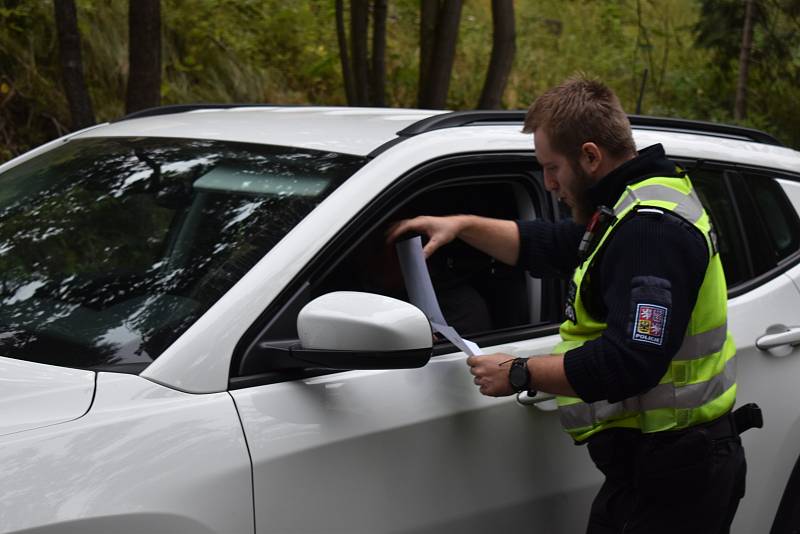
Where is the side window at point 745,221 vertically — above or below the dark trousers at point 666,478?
above

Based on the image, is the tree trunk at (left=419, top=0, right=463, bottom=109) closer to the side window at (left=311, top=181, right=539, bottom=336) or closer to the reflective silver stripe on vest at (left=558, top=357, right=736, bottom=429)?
the side window at (left=311, top=181, right=539, bottom=336)

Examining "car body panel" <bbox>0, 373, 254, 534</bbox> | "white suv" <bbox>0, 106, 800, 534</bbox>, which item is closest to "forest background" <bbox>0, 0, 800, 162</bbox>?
"white suv" <bbox>0, 106, 800, 534</bbox>

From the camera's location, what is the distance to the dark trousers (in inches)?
105

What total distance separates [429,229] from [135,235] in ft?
2.47

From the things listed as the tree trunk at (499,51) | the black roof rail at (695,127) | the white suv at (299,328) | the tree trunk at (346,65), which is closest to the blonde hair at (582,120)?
the white suv at (299,328)

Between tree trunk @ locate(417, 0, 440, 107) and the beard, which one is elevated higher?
the beard

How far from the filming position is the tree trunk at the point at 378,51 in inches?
419

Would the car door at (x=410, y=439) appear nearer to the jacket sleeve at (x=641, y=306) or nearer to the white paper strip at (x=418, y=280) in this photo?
the white paper strip at (x=418, y=280)

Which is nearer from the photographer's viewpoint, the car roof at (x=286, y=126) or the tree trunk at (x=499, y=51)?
the car roof at (x=286, y=126)

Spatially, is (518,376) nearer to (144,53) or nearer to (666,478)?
(666,478)

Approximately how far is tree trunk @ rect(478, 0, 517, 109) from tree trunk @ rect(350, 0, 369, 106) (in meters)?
1.19

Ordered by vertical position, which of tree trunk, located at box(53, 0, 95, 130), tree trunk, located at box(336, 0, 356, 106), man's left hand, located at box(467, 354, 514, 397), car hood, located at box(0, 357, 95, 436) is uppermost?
car hood, located at box(0, 357, 95, 436)

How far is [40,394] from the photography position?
2205 mm

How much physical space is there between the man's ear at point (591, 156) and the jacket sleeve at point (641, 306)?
190mm
